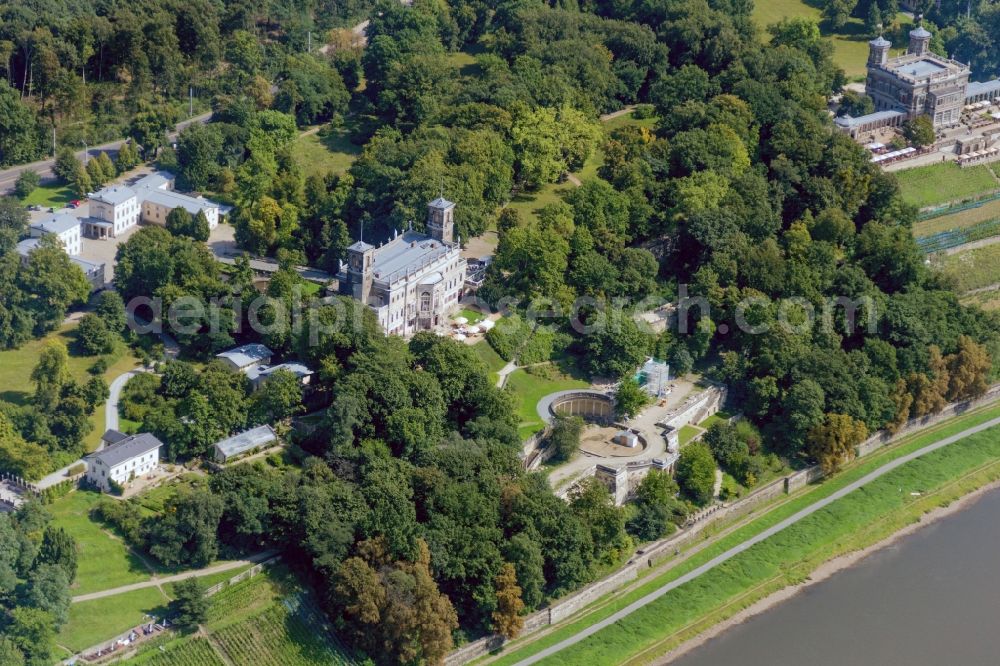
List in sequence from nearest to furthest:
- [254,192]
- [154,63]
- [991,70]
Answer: [254,192] < [154,63] < [991,70]

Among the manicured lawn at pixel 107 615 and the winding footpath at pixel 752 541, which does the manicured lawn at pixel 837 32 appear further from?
the manicured lawn at pixel 107 615

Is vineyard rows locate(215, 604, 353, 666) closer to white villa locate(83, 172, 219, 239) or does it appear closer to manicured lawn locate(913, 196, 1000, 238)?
white villa locate(83, 172, 219, 239)

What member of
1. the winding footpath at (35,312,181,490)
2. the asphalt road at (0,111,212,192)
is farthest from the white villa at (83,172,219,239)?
the winding footpath at (35,312,181,490)

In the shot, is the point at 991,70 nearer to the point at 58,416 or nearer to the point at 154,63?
the point at 154,63

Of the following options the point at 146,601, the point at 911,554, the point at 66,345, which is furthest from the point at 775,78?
the point at 146,601

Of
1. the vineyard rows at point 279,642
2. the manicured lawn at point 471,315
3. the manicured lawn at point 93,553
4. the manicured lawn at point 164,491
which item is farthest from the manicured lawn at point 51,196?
the vineyard rows at point 279,642

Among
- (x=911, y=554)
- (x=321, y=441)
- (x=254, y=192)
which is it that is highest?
(x=254, y=192)

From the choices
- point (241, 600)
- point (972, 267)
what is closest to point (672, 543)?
point (241, 600)
